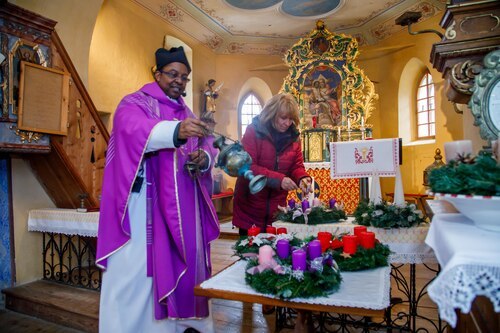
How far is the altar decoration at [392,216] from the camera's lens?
257 centimetres

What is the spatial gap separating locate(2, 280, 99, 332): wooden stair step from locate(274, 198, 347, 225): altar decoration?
1.76m

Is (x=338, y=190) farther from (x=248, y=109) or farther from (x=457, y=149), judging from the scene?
(x=457, y=149)

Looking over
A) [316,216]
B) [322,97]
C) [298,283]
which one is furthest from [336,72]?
[298,283]

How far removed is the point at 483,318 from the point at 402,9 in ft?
29.0

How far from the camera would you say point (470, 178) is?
1.12 m

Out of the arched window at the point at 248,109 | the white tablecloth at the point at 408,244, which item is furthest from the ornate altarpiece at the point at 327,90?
the white tablecloth at the point at 408,244

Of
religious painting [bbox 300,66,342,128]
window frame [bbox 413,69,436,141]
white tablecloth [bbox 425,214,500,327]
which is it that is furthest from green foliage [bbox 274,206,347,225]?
window frame [bbox 413,69,436,141]

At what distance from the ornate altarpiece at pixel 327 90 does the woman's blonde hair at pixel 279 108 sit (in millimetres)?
5123

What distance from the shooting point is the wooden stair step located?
3057 mm

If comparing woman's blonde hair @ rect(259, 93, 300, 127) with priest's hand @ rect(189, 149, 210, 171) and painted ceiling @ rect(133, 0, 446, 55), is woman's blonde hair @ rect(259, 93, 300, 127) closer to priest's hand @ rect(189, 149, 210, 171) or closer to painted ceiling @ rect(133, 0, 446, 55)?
priest's hand @ rect(189, 149, 210, 171)

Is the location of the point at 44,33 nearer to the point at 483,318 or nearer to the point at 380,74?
the point at 483,318

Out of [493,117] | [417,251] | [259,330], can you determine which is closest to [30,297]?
[259,330]

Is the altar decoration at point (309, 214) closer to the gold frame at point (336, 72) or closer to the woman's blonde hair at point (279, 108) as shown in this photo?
the woman's blonde hair at point (279, 108)

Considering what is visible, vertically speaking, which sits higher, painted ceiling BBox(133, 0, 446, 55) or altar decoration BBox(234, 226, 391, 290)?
painted ceiling BBox(133, 0, 446, 55)
